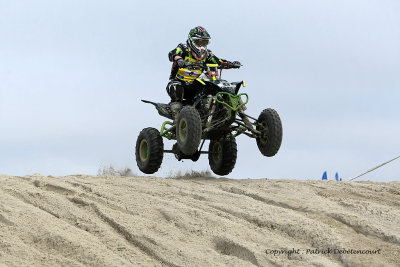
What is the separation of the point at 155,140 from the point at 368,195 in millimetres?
3756

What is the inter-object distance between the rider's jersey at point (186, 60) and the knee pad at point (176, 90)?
0.12m

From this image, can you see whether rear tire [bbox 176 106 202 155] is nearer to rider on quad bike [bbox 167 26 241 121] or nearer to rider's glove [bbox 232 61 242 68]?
rider on quad bike [bbox 167 26 241 121]

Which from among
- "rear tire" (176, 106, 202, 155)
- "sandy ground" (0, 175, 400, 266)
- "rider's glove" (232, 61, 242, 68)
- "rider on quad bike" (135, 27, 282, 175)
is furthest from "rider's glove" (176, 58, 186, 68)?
"sandy ground" (0, 175, 400, 266)

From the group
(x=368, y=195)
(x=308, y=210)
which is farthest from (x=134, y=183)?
(x=368, y=195)

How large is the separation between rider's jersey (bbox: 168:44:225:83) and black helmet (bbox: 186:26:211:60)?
0.11 meters

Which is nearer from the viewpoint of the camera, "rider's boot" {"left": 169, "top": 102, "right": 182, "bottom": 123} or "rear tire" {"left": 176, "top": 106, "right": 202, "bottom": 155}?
"rear tire" {"left": 176, "top": 106, "right": 202, "bottom": 155}

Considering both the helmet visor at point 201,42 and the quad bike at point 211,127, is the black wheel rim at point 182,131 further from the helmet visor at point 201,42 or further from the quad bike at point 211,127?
the helmet visor at point 201,42

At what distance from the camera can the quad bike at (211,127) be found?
10.1 metres

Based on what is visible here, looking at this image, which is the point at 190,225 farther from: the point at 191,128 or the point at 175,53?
the point at 175,53

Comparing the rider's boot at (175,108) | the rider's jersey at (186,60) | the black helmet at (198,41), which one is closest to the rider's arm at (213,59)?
the rider's jersey at (186,60)

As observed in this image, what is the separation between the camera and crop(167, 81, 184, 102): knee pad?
36.0ft

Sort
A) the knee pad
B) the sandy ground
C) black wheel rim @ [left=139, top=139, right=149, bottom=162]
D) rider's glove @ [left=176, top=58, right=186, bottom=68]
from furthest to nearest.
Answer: black wheel rim @ [left=139, top=139, right=149, bottom=162] → the knee pad → rider's glove @ [left=176, top=58, right=186, bottom=68] → the sandy ground

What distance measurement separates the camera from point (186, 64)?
10945 mm

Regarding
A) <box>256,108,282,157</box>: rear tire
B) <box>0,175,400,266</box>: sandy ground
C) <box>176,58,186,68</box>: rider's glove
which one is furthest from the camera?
<box>176,58,186,68</box>: rider's glove
